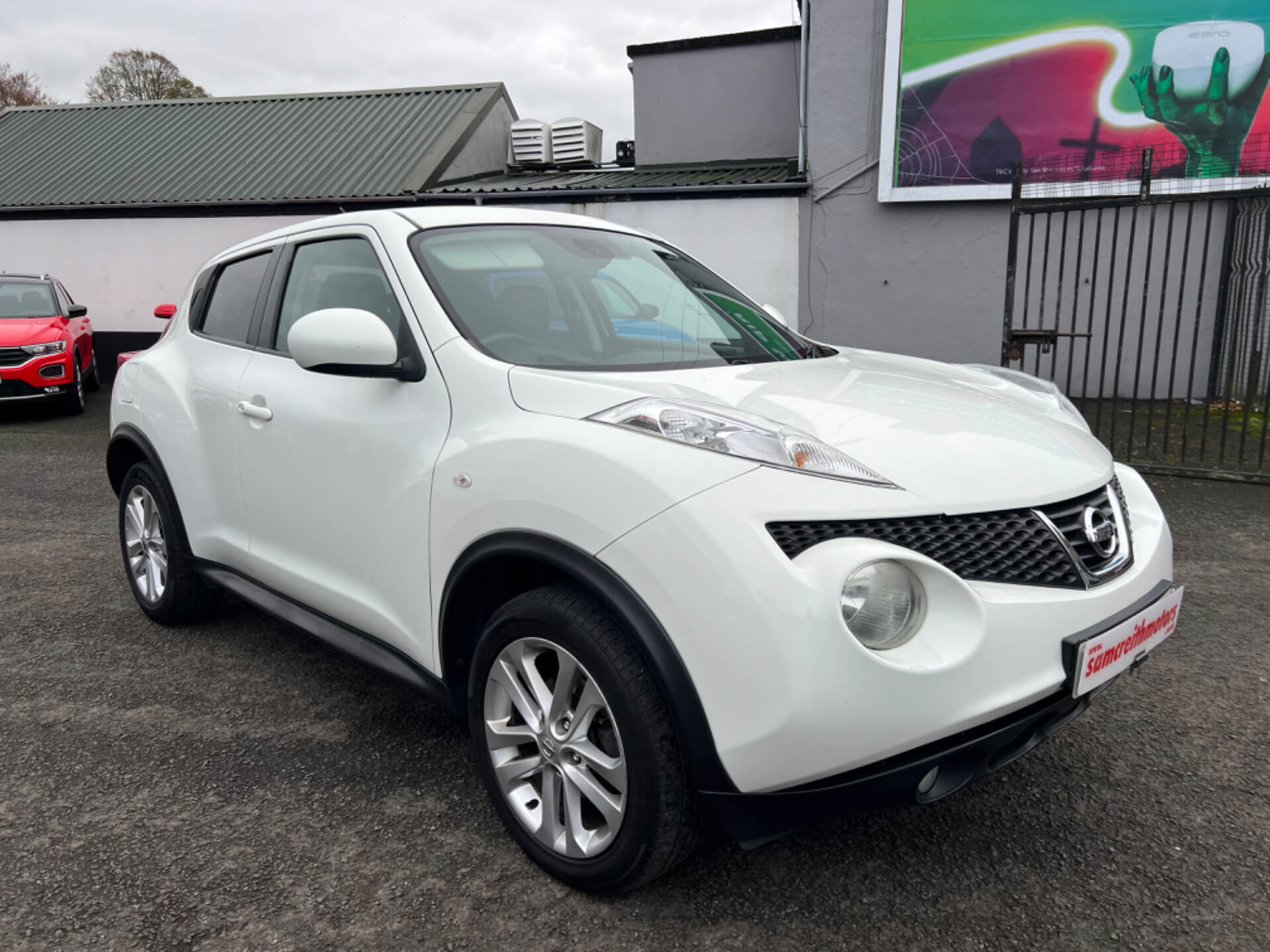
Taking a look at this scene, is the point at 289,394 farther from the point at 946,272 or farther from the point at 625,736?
the point at 946,272

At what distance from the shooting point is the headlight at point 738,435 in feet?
6.38

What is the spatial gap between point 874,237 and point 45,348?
9410 mm

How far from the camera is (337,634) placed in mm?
2852

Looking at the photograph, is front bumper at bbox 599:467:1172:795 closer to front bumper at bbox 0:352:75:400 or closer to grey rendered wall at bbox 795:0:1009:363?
grey rendered wall at bbox 795:0:1009:363

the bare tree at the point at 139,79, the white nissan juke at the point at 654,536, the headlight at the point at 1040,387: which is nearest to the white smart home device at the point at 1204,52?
the headlight at the point at 1040,387

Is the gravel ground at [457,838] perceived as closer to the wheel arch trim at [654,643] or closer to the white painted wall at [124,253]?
the wheel arch trim at [654,643]

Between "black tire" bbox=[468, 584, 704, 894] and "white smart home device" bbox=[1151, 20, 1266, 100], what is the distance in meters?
9.50

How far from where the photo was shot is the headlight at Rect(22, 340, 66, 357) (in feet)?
34.6

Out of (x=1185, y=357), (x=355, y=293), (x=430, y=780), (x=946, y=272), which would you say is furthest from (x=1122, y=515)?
(x=1185, y=357)

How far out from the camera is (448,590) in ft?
7.72

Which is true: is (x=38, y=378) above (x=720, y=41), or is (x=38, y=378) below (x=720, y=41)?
below

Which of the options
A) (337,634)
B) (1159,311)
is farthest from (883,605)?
(1159,311)

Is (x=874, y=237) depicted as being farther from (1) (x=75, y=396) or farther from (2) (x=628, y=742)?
(1) (x=75, y=396)

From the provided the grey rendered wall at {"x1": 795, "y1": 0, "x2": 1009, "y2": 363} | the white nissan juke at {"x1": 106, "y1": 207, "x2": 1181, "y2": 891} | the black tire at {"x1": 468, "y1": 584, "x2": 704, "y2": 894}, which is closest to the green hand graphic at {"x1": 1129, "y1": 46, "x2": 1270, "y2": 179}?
the grey rendered wall at {"x1": 795, "y1": 0, "x2": 1009, "y2": 363}
